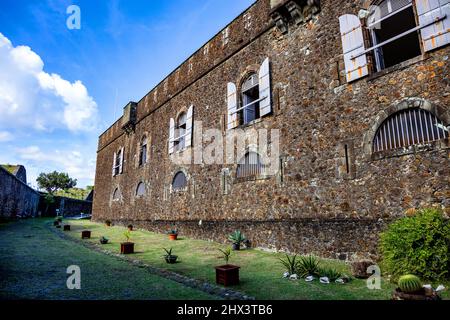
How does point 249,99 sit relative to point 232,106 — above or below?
above

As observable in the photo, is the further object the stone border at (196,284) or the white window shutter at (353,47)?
the white window shutter at (353,47)

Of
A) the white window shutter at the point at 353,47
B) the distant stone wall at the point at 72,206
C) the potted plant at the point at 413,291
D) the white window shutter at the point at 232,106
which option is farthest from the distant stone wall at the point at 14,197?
the potted plant at the point at 413,291

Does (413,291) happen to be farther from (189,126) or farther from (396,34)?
(189,126)

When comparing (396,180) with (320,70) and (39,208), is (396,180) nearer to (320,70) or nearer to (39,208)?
(320,70)

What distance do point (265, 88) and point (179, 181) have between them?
20.6 ft

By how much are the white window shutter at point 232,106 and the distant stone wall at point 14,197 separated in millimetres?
14952

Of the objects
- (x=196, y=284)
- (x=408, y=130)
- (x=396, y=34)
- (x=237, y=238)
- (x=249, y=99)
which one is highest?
(x=396, y=34)

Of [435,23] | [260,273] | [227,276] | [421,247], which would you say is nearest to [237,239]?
[260,273]

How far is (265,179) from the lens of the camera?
8430 millimetres

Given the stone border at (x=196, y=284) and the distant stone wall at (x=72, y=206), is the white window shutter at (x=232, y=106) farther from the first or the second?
the distant stone wall at (x=72, y=206)

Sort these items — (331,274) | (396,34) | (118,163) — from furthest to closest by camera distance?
(118,163), (396,34), (331,274)

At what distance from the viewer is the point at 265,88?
29.2ft

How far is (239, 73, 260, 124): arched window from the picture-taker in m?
9.79

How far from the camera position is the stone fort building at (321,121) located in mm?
5445
